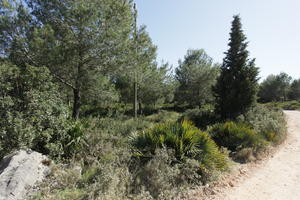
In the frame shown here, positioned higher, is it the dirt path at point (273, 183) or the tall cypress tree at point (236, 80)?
the tall cypress tree at point (236, 80)

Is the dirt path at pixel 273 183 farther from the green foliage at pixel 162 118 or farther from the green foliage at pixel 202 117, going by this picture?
the green foliage at pixel 162 118

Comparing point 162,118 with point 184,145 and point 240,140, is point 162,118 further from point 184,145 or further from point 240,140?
point 184,145

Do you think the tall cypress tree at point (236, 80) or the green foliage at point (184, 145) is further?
the tall cypress tree at point (236, 80)

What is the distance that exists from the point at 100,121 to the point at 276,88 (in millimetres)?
44946

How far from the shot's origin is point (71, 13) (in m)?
7.43

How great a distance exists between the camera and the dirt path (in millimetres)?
3852

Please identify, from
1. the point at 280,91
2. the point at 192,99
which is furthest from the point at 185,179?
the point at 280,91

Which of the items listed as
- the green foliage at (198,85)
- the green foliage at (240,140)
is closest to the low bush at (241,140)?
the green foliage at (240,140)

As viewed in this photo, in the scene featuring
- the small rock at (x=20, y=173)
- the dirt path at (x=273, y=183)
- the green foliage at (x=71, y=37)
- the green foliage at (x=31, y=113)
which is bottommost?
the dirt path at (x=273, y=183)

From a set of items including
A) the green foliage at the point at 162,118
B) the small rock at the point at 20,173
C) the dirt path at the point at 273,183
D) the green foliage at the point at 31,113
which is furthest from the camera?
the green foliage at the point at 162,118

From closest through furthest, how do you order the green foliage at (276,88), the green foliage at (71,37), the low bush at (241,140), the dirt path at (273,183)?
the dirt path at (273,183), the low bush at (241,140), the green foliage at (71,37), the green foliage at (276,88)

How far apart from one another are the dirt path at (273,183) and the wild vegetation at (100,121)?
553 mm

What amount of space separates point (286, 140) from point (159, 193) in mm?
8102

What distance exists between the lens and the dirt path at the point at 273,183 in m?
3.85
